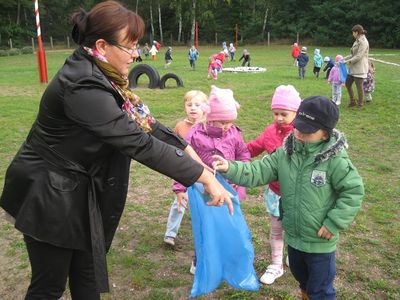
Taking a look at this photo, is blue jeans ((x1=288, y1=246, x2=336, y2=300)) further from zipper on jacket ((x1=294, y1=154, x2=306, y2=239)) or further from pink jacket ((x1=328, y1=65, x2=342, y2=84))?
pink jacket ((x1=328, y1=65, x2=342, y2=84))

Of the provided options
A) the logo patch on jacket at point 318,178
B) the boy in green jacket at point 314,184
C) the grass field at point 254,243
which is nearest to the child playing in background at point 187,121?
the grass field at point 254,243

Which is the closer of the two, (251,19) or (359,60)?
(359,60)

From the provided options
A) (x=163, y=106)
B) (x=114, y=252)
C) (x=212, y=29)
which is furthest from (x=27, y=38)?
→ (x=114, y=252)

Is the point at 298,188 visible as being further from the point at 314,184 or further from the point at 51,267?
the point at 51,267

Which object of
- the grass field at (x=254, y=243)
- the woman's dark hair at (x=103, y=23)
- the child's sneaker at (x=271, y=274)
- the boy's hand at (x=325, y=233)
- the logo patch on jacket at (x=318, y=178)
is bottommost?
the grass field at (x=254, y=243)

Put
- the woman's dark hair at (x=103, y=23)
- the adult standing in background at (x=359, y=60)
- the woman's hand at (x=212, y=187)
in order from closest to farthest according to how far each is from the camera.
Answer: the woman's dark hair at (x=103, y=23) → the woman's hand at (x=212, y=187) → the adult standing in background at (x=359, y=60)

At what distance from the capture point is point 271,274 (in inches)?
132

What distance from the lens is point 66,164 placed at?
2055 millimetres

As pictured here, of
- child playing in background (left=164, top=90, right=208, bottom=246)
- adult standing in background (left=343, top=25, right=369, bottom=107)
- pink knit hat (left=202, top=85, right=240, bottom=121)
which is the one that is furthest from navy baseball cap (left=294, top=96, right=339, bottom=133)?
adult standing in background (left=343, top=25, right=369, bottom=107)

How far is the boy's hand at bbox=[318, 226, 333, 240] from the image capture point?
243 cm

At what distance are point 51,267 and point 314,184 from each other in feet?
4.93

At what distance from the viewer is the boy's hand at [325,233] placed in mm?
→ 2434

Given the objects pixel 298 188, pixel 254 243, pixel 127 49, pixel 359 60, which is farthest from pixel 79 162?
pixel 359 60

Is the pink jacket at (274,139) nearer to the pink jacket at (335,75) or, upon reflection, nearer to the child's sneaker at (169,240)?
the child's sneaker at (169,240)
